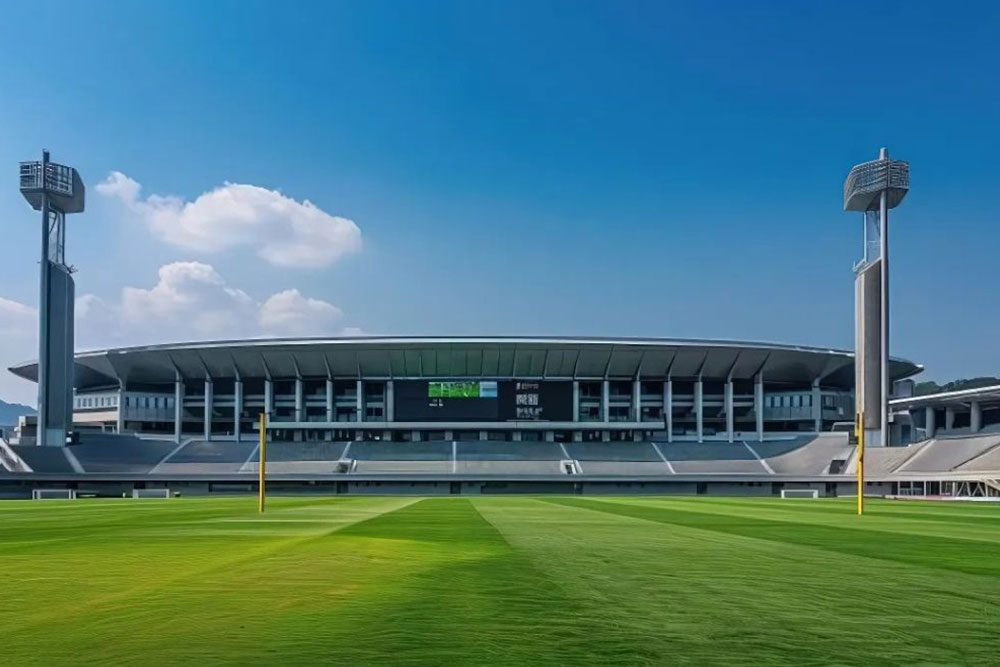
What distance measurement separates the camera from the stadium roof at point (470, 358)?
89438 mm

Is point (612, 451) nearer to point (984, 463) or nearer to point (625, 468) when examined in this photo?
point (625, 468)

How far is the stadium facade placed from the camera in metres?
90.9

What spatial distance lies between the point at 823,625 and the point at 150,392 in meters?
104

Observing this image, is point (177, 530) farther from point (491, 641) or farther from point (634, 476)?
point (634, 476)

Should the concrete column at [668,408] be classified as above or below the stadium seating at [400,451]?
above

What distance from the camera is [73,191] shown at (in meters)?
88.8

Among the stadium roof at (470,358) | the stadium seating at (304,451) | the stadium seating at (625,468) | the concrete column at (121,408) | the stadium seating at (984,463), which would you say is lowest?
the stadium seating at (625,468)

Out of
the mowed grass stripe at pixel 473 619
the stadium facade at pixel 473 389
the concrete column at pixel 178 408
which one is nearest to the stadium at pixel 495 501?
the mowed grass stripe at pixel 473 619

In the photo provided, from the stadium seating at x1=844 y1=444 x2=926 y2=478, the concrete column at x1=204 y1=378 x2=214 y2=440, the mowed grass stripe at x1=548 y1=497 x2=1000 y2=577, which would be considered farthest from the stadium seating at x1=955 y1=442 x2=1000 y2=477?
the concrete column at x1=204 y1=378 x2=214 y2=440

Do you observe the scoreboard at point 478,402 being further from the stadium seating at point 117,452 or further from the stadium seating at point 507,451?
the stadium seating at point 117,452

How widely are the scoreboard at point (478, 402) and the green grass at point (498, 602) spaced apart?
75.3 meters

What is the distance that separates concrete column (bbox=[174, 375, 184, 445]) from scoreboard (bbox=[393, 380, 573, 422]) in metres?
25.2

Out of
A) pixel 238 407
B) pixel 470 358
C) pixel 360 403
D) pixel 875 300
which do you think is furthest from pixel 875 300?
pixel 238 407

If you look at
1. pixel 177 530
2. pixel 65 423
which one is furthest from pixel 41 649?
pixel 65 423
